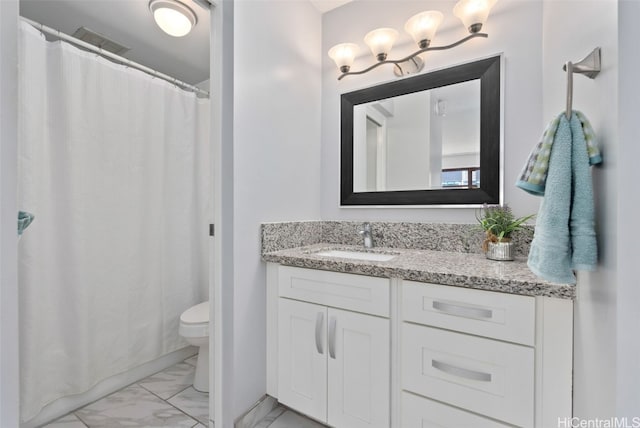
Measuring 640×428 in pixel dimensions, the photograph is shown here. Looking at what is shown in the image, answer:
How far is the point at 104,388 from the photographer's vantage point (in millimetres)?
1587

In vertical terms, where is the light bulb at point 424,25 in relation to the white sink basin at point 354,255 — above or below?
above

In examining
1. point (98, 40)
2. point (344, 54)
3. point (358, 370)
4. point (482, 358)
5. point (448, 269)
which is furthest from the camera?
point (98, 40)

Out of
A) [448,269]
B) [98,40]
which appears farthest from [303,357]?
[98,40]

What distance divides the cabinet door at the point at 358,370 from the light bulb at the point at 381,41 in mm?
1416

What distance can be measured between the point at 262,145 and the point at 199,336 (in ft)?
3.72

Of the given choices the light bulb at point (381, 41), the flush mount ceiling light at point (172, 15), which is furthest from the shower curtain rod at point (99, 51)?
the light bulb at point (381, 41)

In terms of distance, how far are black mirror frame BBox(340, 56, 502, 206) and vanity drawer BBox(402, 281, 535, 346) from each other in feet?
2.10

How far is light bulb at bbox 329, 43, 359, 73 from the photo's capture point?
167 centimetres

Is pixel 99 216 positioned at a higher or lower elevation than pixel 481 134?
lower

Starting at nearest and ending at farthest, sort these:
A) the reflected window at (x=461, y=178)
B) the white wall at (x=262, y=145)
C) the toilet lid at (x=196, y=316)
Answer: the white wall at (x=262, y=145) → the reflected window at (x=461, y=178) → the toilet lid at (x=196, y=316)

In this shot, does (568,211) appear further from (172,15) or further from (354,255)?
(172,15)

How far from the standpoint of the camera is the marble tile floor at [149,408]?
1371mm

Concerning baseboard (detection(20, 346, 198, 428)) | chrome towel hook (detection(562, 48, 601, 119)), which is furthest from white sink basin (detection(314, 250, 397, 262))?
baseboard (detection(20, 346, 198, 428))

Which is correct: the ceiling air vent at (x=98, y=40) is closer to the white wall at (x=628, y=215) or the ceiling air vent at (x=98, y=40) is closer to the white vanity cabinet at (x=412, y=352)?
the white vanity cabinet at (x=412, y=352)
